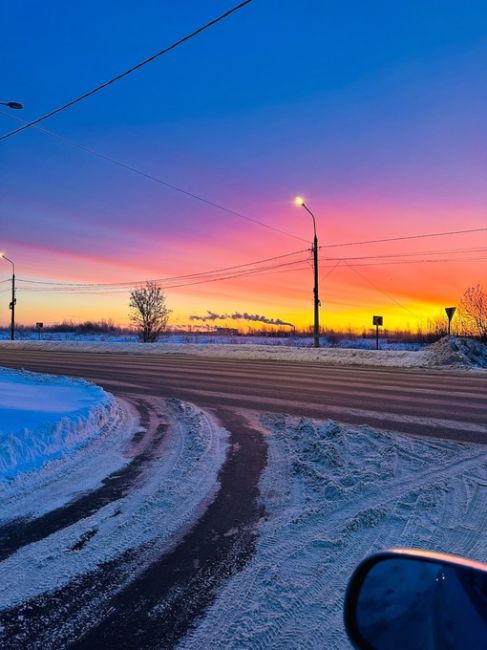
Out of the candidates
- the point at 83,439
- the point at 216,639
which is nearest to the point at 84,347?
the point at 83,439

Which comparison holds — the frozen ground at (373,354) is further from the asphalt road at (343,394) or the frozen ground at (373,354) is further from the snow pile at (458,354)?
the asphalt road at (343,394)

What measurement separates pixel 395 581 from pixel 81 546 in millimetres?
2829

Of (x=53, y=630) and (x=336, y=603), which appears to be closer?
(x=53, y=630)

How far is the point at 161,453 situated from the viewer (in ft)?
21.2

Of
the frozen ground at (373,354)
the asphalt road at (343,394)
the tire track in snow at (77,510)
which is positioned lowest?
the tire track in snow at (77,510)

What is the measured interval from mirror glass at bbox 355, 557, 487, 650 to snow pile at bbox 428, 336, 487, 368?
2151cm

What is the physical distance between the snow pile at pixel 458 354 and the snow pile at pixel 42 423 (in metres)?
17.2

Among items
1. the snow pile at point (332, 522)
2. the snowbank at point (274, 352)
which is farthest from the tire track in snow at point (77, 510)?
the snowbank at point (274, 352)

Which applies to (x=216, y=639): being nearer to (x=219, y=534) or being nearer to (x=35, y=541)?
(x=219, y=534)

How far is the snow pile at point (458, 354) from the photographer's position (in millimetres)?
22141

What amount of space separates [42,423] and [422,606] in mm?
6566

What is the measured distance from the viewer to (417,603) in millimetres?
1497

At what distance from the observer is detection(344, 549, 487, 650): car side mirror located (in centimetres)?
130

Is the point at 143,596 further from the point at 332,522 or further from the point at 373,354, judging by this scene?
the point at 373,354
